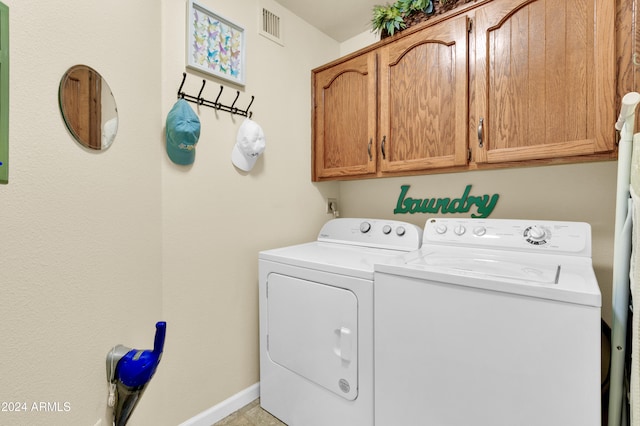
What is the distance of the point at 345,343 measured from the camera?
133 cm

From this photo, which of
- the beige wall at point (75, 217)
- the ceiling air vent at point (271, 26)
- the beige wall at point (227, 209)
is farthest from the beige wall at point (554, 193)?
the beige wall at point (75, 217)

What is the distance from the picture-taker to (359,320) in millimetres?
1288

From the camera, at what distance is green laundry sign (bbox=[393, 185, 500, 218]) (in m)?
1.75

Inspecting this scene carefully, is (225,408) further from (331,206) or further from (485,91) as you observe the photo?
(485,91)

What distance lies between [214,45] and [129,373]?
5.39 feet

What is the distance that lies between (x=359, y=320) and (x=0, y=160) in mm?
1399

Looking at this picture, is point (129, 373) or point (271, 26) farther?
point (271, 26)

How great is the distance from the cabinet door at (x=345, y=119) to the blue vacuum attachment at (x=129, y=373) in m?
1.41

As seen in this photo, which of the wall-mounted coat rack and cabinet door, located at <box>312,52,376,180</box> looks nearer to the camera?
the wall-mounted coat rack

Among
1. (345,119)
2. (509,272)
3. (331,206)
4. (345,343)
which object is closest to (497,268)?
(509,272)

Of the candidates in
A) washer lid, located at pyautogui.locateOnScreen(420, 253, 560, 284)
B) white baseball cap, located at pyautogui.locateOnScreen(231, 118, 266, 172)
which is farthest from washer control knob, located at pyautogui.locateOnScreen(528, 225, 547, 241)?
white baseball cap, located at pyautogui.locateOnScreen(231, 118, 266, 172)

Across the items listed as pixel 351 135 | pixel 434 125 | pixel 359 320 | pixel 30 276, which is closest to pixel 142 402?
pixel 30 276

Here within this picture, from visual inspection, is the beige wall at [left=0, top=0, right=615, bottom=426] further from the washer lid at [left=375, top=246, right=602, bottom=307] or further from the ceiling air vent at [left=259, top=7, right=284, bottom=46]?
the washer lid at [left=375, top=246, right=602, bottom=307]

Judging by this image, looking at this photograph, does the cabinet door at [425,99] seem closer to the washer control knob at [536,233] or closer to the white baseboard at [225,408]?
the washer control knob at [536,233]
